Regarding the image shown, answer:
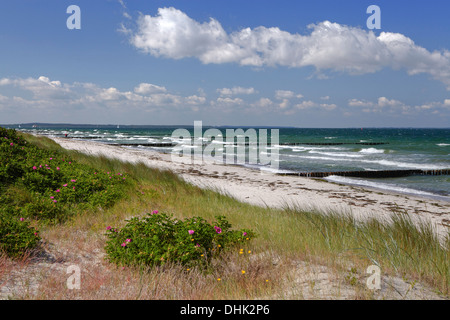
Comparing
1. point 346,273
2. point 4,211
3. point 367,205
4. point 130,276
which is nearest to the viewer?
point 346,273

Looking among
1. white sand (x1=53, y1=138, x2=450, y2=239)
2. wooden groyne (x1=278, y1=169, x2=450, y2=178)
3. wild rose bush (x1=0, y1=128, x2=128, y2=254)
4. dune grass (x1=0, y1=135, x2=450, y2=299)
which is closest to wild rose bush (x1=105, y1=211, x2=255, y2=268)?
dune grass (x1=0, y1=135, x2=450, y2=299)

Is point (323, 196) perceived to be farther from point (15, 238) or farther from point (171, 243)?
point (15, 238)

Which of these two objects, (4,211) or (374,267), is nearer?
(374,267)

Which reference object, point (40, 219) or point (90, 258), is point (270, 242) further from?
point (40, 219)

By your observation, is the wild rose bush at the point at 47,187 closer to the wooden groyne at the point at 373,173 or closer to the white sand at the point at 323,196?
the white sand at the point at 323,196

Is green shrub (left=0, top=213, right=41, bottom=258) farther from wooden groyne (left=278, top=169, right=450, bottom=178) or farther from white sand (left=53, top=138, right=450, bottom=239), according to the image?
wooden groyne (left=278, top=169, right=450, bottom=178)

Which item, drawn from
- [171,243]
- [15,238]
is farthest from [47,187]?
[171,243]

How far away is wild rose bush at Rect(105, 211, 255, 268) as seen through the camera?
15.5 ft

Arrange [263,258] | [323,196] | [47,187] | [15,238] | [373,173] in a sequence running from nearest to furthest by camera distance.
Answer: [263,258], [15,238], [47,187], [323,196], [373,173]

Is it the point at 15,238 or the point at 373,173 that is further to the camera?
the point at 373,173

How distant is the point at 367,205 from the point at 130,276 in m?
12.2

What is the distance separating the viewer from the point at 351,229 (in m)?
6.39

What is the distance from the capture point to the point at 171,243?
5.02 meters
